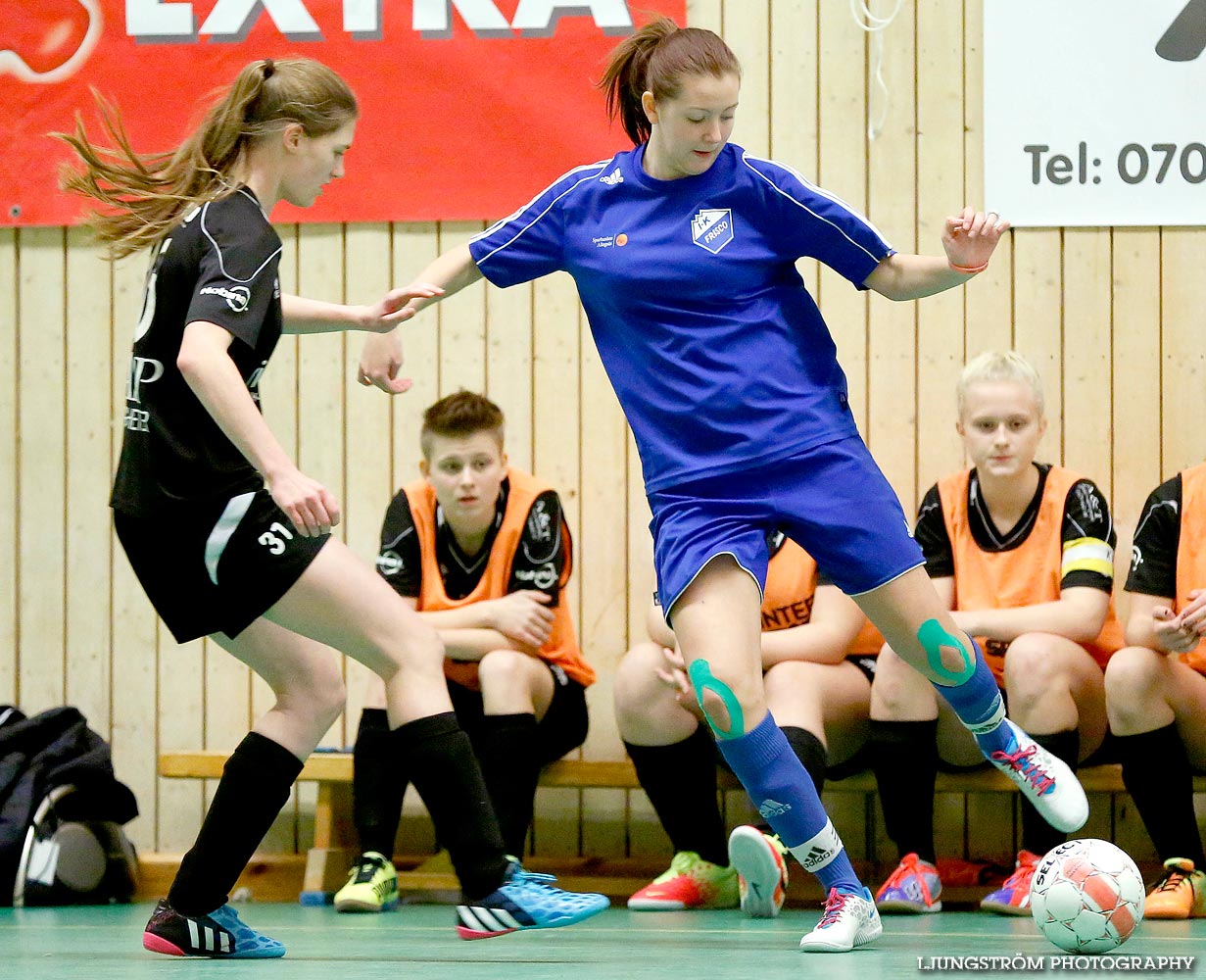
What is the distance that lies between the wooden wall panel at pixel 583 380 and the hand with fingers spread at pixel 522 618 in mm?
636

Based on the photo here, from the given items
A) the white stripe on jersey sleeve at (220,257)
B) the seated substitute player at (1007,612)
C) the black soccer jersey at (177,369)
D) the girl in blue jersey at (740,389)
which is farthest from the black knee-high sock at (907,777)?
the white stripe on jersey sleeve at (220,257)

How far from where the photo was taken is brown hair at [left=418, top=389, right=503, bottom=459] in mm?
4383

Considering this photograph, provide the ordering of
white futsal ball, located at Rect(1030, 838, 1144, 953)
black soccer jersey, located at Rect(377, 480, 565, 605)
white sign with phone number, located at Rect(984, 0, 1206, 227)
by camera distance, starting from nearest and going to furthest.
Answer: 1. white futsal ball, located at Rect(1030, 838, 1144, 953)
2. black soccer jersey, located at Rect(377, 480, 565, 605)
3. white sign with phone number, located at Rect(984, 0, 1206, 227)

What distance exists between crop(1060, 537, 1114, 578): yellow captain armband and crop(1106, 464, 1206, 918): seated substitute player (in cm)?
12

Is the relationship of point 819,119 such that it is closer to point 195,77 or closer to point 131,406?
point 195,77

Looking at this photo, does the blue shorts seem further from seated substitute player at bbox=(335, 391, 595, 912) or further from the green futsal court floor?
seated substitute player at bbox=(335, 391, 595, 912)

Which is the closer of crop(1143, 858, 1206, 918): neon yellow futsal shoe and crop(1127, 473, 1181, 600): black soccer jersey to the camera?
crop(1143, 858, 1206, 918): neon yellow futsal shoe

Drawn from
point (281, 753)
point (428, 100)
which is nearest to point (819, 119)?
point (428, 100)

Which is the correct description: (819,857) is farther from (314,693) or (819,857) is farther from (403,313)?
(403,313)

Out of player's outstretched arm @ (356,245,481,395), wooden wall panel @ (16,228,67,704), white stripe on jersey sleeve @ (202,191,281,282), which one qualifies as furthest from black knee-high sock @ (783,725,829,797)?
wooden wall panel @ (16,228,67,704)

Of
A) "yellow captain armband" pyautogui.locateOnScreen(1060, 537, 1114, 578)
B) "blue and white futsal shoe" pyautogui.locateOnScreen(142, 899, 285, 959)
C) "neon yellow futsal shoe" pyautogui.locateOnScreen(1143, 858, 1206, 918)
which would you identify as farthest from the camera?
"yellow captain armband" pyautogui.locateOnScreen(1060, 537, 1114, 578)

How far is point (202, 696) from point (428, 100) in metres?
2.08

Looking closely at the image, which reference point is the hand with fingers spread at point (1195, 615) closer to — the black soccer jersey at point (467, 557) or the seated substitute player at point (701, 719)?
the seated substitute player at point (701, 719)

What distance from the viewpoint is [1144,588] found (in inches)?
157
